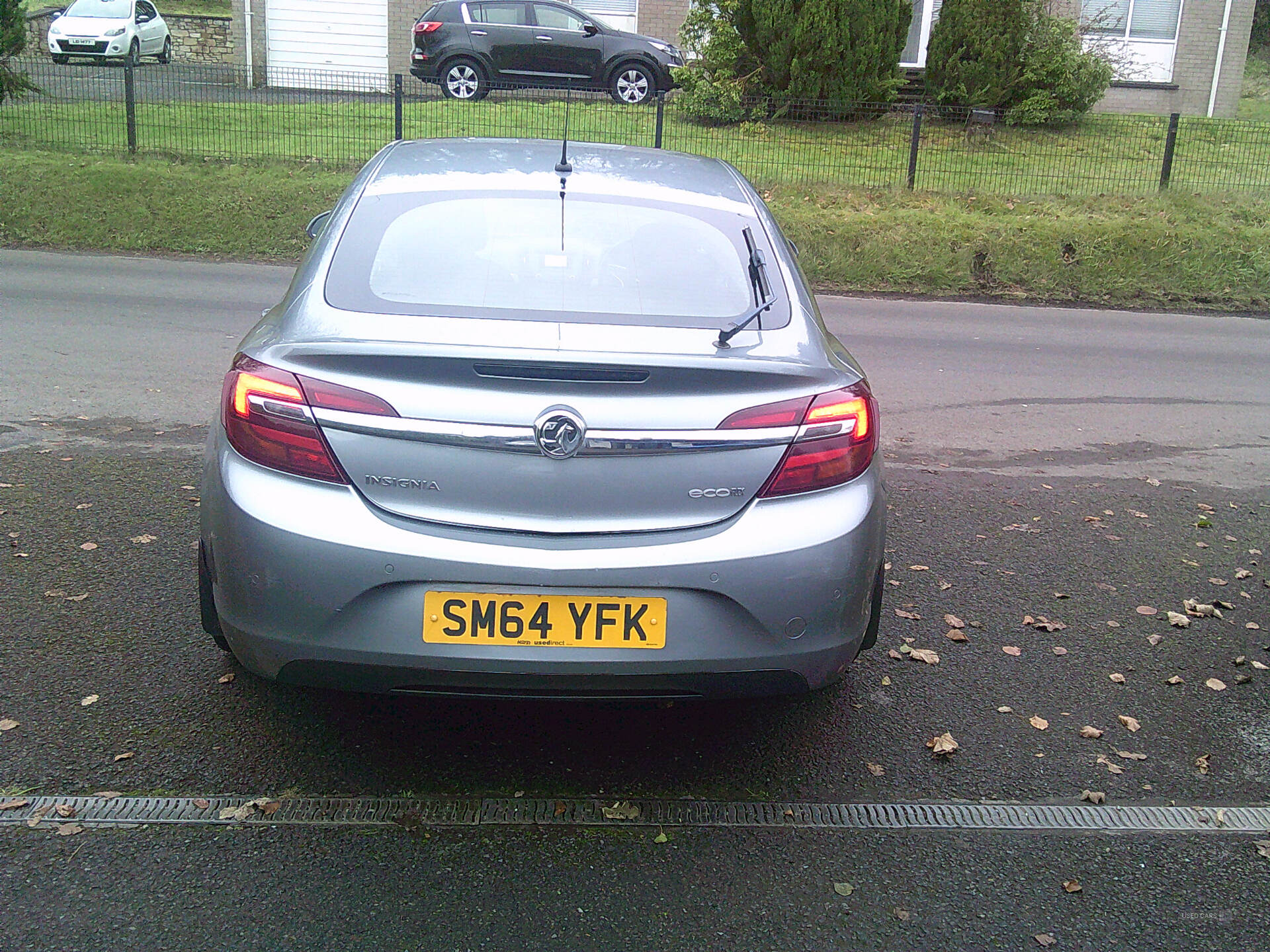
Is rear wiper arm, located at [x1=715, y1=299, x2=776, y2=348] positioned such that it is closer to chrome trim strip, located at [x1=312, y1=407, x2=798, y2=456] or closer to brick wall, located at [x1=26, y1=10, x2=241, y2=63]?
chrome trim strip, located at [x1=312, y1=407, x2=798, y2=456]

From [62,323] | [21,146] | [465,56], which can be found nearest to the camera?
[62,323]

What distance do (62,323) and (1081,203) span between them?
12865mm

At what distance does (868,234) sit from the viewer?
15.0m

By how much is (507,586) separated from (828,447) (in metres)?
0.90

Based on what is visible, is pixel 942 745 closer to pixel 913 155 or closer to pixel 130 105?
pixel 913 155

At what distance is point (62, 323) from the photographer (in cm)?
944

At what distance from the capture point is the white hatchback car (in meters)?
25.9

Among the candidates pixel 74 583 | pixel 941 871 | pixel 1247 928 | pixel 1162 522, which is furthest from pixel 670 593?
pixel 1162 522

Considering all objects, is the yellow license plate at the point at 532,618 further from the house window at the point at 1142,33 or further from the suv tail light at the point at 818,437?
the house window at the point at 1142,33

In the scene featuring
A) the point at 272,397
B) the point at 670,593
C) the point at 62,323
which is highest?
the point at 272,397

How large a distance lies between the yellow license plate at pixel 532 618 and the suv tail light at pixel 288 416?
415 millimetres

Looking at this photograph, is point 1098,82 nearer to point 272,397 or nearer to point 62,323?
point 62,323

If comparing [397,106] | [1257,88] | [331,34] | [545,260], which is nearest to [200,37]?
[331,34]

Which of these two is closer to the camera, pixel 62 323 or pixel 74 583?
pixel 74 583
